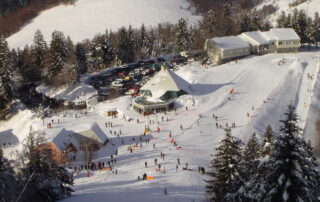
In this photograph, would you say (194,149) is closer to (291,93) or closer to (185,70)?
(291,93)

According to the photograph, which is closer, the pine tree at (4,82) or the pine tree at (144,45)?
the pine tree at (4,82)

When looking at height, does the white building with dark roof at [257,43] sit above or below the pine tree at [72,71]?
above

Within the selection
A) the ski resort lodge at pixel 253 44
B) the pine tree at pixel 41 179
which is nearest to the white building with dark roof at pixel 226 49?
the ski resort lodge at pixel 253 44

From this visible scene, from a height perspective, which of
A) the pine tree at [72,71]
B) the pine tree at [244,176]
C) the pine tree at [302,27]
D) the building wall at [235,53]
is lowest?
the pine tree at [244,176]

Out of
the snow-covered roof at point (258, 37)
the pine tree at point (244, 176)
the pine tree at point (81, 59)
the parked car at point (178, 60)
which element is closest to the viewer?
the pine tree at point (244, 176)

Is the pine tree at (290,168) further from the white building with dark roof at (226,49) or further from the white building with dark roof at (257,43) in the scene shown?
the white building with dark roof at (257,43)

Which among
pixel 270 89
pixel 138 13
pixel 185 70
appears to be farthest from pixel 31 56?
pixel 138 13

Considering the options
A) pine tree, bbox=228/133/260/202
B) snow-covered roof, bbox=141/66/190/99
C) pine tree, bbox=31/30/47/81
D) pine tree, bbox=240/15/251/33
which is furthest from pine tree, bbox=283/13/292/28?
pine tree, bbox=228/133/260/202

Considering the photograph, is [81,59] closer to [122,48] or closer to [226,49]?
[122,48]

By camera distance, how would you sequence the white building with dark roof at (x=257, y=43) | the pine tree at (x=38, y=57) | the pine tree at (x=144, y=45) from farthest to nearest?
the pine tree at (x=144, y=45) < the white building with dark roof at (x=257, y=43) < the pine tree at (x=38, y=57)
